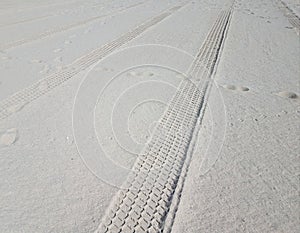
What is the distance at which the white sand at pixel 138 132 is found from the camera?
2.35 metres

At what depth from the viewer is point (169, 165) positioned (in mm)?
2838

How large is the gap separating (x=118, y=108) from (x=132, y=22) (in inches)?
181

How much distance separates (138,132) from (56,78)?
166 centimetres

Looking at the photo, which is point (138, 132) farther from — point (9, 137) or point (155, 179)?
point (9, 137)

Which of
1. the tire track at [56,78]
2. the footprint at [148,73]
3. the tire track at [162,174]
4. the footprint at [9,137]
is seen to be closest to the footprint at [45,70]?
the tire track at [56,78]

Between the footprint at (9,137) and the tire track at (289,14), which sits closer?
the footprint at (9,137)

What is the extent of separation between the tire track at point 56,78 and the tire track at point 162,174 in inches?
57.7

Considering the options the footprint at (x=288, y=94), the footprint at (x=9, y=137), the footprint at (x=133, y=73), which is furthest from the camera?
the footprint at (x=133, y=73)

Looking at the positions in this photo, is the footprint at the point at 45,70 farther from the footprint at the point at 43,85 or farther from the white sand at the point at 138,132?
the footprint at the point at 43,85

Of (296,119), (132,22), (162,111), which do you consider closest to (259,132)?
(296,119)

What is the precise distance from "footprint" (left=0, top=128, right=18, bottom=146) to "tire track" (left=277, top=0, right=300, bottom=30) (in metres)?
7.51

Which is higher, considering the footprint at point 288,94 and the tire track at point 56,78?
the tire track at point 56,78

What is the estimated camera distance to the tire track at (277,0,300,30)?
8.95m

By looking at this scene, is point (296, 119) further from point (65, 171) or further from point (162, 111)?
point (65, 171)
